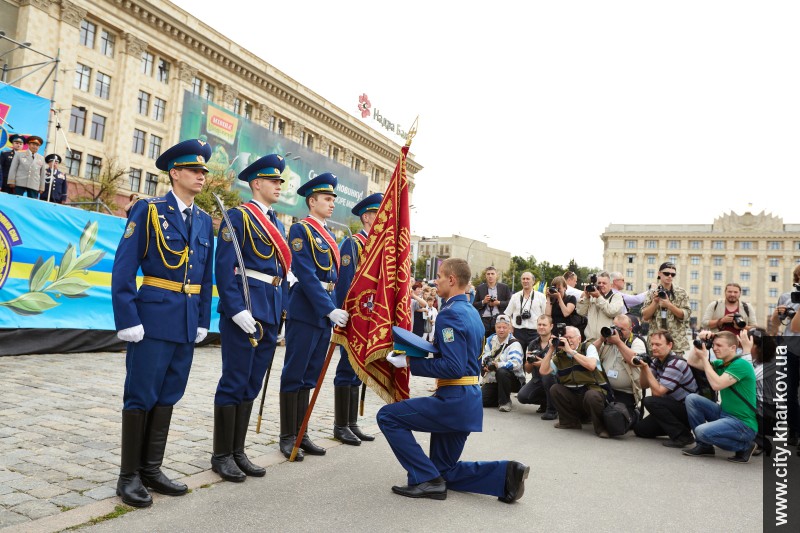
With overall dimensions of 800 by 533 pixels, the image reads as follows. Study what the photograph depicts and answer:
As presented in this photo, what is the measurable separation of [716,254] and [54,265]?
130691mm

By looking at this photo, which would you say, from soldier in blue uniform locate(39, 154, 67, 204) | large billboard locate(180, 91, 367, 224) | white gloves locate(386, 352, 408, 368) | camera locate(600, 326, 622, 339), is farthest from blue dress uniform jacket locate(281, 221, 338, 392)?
large billboard locate(180, 91, 367, 224)

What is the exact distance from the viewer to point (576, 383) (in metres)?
7.79

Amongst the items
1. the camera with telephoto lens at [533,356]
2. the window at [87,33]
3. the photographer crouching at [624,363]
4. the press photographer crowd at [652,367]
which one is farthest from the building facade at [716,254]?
the photographer crouching at [624,363]

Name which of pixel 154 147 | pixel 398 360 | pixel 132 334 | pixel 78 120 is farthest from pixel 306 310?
pixel 154 147

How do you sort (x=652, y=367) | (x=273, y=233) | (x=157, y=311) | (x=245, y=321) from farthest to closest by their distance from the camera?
Answer: (x=652, y=367), (x=273, y=233), (x=245, y=321), (x=157, y=311)

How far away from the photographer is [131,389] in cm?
404

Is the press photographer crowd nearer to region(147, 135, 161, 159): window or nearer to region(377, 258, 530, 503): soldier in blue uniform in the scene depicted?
region(377, 258, 530, 503): soldier in blue uniform

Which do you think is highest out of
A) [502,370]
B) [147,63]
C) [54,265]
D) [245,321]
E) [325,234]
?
[147,63]

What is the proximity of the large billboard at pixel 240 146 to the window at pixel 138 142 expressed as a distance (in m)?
4.39

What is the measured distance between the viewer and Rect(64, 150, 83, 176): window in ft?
131

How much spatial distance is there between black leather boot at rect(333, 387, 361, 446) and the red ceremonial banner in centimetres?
85

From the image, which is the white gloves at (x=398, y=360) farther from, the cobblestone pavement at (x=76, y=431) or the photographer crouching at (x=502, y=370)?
the photographer crouching at (x=502, y=370)

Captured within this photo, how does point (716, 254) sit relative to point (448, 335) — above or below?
above

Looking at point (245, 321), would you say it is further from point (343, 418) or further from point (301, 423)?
point (343, 418)
